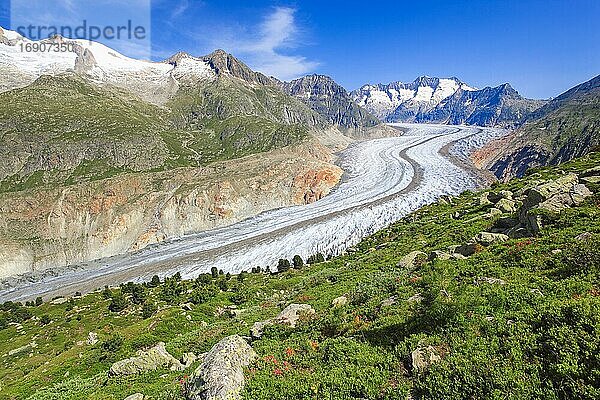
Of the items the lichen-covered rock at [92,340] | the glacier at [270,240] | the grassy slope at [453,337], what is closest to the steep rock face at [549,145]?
the glacier at [270,240]

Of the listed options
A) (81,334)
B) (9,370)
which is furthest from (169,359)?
(81,334)

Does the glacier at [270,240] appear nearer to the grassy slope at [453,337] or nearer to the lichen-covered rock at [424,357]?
the grassy slope at [453,337]

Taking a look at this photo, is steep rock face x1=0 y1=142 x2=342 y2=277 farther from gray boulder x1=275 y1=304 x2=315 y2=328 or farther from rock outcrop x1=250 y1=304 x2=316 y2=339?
rock outcrop x1=250 y1=304 x2=316 y2=339


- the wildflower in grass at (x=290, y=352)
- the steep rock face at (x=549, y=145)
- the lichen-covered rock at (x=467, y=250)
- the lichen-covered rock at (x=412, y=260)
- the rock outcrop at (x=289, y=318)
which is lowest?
the rock outcrop at (x=289, y=318)

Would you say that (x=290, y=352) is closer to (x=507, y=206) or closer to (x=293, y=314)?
(x=293, y=314)

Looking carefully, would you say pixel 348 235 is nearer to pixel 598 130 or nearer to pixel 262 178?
pixel 262 178

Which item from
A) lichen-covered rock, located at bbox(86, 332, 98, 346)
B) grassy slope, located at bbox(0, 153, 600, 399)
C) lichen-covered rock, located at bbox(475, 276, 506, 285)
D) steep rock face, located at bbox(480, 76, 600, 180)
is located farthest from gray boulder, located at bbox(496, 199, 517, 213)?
steep rock face, located at bbox(480, 76, 600, 180)
